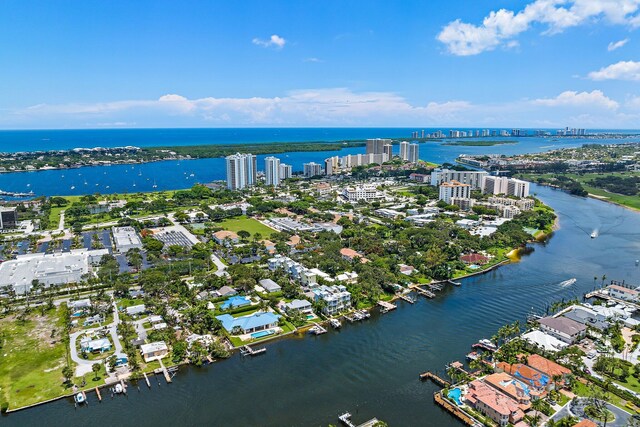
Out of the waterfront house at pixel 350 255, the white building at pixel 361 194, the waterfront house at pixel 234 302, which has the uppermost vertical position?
the white building at pixel 361 194

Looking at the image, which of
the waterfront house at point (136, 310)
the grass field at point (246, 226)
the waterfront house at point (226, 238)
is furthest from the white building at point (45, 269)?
the grass field at point (246, 226)

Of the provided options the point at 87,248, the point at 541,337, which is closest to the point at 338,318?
the point at 541,337

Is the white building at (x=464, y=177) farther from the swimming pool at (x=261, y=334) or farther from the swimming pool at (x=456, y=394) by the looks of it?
the swimming pool at (x=456, y=394)

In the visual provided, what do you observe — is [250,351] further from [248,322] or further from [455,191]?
[455,191]

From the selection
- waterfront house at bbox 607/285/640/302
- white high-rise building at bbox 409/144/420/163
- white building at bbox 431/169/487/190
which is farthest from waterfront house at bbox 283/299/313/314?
white high-rise building at bbox 409/144/420/163

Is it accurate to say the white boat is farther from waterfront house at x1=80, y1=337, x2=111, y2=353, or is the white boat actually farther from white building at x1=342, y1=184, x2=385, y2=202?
white building at x1=342, y1=184, x2=385, y2=202

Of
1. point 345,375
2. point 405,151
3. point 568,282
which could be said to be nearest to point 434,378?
point 345,375
